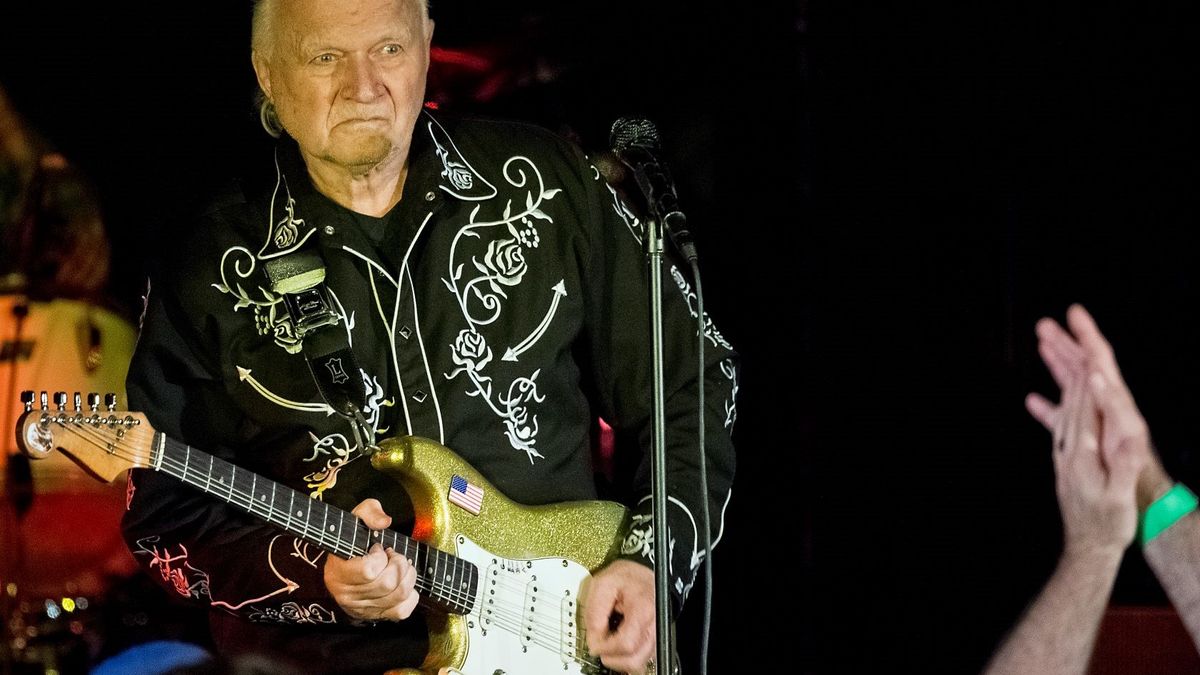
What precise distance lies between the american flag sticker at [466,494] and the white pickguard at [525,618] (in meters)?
0.06

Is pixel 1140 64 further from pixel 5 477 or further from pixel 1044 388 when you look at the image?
pixel 5 477

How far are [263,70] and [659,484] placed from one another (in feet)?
4.56

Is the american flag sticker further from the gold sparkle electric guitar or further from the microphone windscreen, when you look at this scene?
Answer: the microphone windscreen

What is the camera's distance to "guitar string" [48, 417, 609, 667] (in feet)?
7.19

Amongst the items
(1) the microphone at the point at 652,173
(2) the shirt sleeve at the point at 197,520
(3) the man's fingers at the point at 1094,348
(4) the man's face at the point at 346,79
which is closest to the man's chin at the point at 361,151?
(4) the man's face at the point at 346,79

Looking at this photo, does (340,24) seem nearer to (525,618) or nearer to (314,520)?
(314,520)

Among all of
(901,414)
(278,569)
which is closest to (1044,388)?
(901,414)

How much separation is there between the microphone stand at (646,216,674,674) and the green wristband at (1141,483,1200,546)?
2.82 ft

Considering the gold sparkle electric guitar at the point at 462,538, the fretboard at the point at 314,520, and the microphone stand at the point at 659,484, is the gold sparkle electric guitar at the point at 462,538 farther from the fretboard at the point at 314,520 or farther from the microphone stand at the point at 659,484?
the microphone stand at the point at 659,484

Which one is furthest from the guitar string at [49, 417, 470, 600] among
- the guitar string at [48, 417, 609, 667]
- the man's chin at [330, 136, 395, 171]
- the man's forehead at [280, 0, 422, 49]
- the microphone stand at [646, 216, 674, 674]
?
the man's forehead at [280, 0, 422, 49]

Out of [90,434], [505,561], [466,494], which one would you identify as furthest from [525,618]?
[90,434]

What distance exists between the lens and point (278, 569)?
264cm

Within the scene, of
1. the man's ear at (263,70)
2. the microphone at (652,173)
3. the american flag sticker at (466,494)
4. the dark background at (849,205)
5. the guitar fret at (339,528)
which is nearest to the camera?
→ the microphone at (652,173)

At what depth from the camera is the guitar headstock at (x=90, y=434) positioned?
2.13 m
